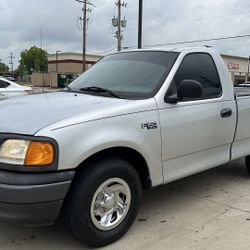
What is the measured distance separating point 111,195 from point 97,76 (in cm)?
170

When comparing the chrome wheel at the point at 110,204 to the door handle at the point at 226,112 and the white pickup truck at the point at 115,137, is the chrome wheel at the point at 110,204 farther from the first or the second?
the door handle at the point at 226,112

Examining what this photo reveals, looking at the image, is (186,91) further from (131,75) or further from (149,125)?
Answer: (131,75)

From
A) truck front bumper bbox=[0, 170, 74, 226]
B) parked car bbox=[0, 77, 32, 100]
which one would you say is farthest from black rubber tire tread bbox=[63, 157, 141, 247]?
parked car bbox=[0, 77, 32, 100]

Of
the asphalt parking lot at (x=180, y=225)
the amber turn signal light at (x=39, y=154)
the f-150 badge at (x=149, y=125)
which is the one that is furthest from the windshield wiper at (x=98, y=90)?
the asphalt parking lot at (x=180, y=225)

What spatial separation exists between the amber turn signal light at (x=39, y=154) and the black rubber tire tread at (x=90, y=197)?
1.18 feet

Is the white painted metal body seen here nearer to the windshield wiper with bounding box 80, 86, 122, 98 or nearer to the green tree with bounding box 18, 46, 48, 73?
the windshield wiper with bounding box 80, 86, 122, 98

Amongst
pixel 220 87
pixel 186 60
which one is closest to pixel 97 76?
pixel 186 60

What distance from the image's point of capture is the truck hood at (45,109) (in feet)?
10.9

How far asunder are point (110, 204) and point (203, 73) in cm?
207

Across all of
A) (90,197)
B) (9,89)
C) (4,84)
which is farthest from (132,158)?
(4,84)

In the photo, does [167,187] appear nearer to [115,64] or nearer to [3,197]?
[115,64]

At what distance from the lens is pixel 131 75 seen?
4531 millimetres

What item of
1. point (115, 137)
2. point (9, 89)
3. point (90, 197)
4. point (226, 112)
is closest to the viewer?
point (90, 197)

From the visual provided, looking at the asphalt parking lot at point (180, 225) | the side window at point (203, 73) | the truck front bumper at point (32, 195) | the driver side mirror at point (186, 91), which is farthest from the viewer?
the side window at point (203, 73)
